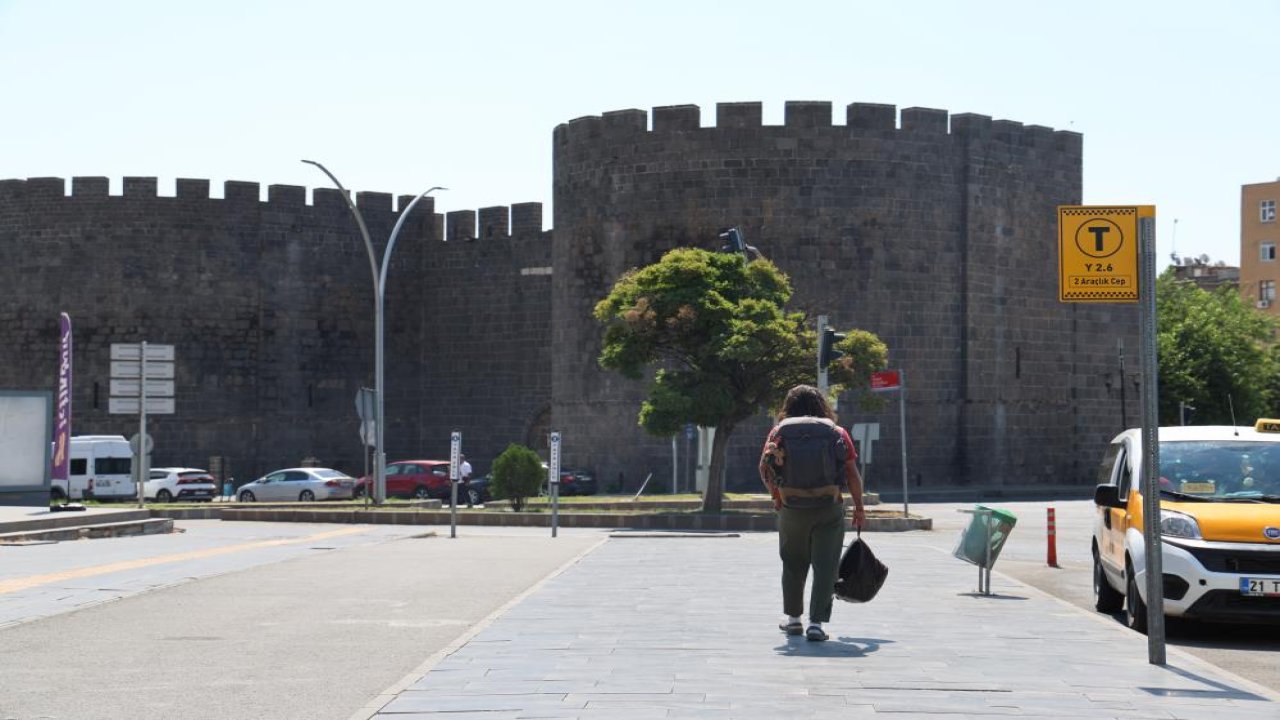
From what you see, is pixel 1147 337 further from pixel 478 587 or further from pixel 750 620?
pixel 478 587

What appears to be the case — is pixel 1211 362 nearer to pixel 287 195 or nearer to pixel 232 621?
pixel 287 195

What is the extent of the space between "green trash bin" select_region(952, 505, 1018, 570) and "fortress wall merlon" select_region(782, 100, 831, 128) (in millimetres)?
28181

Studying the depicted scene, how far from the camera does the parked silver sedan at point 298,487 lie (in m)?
42.8

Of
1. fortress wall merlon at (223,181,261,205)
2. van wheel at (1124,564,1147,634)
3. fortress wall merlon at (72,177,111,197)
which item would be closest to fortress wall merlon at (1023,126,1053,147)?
fortress wall merlon at (223,181,261,205)

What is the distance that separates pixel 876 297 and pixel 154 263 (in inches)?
793

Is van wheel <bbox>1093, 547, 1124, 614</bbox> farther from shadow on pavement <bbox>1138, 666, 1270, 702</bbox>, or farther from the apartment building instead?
the apartment building

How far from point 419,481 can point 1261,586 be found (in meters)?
34.5

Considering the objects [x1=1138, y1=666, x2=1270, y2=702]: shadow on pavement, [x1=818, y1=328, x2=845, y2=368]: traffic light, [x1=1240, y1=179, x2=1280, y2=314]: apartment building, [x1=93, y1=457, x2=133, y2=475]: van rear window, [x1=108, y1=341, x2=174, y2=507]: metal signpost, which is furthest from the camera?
[x1=1240, y1=179, x2=1280, y2=314]: apartment building

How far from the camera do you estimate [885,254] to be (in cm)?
4238

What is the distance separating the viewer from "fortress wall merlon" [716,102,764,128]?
42.0 meters

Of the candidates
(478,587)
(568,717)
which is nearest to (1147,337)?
(568,717)

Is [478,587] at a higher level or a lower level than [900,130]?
lower

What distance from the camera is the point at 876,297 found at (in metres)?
42.1

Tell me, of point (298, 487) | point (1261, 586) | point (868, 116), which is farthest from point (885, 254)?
point (1261, 586)
